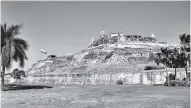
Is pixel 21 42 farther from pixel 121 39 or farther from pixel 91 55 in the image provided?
pixel 121 39

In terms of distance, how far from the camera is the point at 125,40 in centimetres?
8588

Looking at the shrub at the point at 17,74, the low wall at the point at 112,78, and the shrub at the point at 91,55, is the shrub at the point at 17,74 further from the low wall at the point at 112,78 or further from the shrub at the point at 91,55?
the shrub at the point at 91,55

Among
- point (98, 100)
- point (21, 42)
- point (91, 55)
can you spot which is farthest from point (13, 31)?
point (91, 55)

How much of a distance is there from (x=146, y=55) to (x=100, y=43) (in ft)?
96.0

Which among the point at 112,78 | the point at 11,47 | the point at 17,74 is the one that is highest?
the point at 11,47

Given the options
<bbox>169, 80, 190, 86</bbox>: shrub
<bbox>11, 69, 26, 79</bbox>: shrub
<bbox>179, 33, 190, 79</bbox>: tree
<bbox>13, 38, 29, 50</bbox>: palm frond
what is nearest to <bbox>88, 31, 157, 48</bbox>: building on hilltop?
<bbox>11, 69, 26, 79</bbox>: shrub

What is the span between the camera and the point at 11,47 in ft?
91.1

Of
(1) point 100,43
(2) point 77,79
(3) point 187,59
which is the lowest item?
(2) point 77,79

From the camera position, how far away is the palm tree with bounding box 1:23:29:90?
27234 mm

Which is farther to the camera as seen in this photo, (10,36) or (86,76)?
(86,76)

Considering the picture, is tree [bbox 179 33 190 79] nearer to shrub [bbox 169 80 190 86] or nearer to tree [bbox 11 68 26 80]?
shrub [bbox 169 80 190 86]

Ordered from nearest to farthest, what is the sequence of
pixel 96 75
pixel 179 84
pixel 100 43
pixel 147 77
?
pixel 179 84
pixel 147 77
pixel 96 75
pixel 100 43

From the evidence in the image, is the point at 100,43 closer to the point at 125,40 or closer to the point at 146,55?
the point at 125,40

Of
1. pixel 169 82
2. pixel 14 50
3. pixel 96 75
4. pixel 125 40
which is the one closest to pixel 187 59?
pixel 169 82
